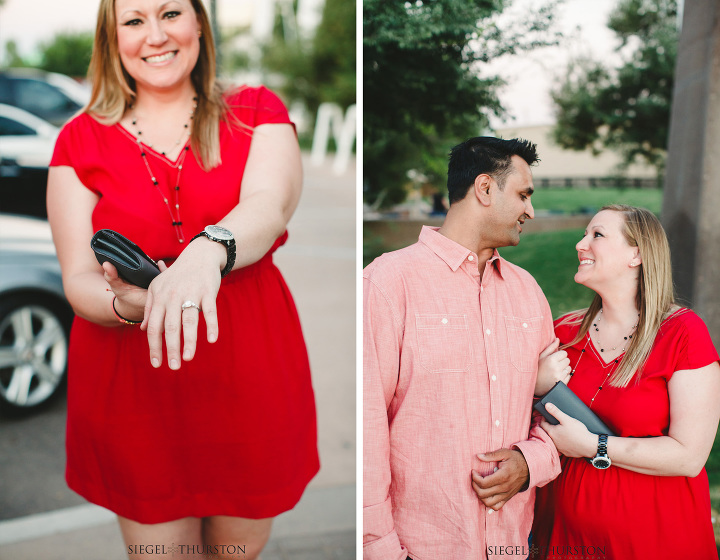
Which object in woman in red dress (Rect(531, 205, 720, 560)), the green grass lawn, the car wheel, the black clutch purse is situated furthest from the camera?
the car wheel

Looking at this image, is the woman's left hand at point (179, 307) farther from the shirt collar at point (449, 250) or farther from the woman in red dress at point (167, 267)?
the shirt collar at point (449, 250)

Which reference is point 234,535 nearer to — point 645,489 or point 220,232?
point 220,232

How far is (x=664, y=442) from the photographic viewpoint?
185 centimetres

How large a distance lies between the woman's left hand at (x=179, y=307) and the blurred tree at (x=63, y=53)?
105 feet

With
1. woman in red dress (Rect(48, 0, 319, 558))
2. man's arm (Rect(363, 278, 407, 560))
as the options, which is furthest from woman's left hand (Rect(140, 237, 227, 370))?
man's arm (Rect(363, 278, 407, 560))

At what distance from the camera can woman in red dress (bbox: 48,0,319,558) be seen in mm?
1897

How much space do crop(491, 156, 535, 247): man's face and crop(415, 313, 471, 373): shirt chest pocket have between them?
28 cm

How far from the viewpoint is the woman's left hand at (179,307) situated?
1.40m

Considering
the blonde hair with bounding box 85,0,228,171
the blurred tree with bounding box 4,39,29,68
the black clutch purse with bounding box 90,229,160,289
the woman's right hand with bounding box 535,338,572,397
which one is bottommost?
the woman's right hand with bounding box 535,338,572,397

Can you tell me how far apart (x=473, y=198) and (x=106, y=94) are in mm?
1111

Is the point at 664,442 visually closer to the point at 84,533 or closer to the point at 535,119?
the point at 535,119

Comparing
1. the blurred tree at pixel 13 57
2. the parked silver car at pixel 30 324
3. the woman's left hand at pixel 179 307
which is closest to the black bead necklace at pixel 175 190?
the woman's left hand at pixel 179 307

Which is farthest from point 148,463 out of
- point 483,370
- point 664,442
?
point 664,442

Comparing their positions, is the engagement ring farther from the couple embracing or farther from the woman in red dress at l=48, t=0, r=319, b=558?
the couple embracing
